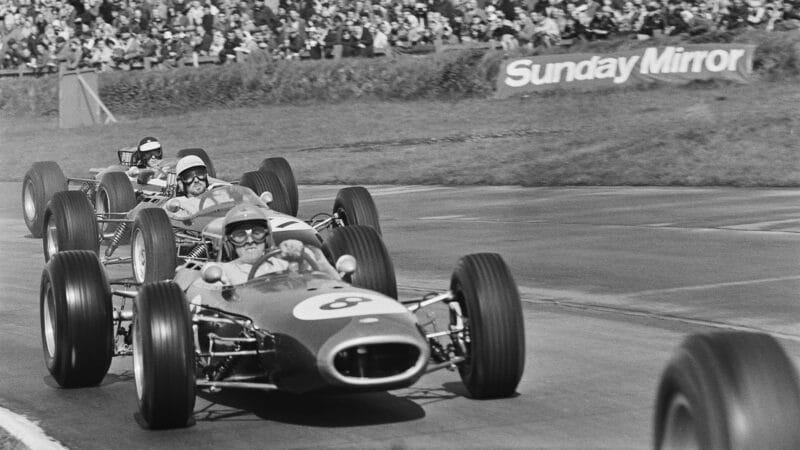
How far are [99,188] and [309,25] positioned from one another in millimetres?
18762

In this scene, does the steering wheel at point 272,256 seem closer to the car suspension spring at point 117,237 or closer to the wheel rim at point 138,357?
the wheel rim at point 138,357

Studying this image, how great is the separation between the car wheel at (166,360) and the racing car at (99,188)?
8.65 metres

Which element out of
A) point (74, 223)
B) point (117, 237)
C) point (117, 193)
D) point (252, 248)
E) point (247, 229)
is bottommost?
point (117, 237)

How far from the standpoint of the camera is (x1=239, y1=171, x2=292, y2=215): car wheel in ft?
51.8

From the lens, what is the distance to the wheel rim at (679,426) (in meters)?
5.27

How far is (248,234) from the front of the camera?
909cm

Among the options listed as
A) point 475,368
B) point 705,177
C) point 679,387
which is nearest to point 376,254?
point 475,368

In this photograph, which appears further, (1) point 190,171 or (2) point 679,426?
(1) point 190,171

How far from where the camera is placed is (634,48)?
27516mm

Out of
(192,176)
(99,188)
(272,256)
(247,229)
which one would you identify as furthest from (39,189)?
(272,256)

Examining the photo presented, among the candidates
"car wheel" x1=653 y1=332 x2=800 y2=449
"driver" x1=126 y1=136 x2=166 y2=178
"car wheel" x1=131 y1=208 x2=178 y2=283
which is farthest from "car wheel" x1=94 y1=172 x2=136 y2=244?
"car wheel" x1=653 y1=332 x2=800 y2=449

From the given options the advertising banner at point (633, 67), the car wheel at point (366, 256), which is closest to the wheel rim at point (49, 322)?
the car wheel at point (366, 256)

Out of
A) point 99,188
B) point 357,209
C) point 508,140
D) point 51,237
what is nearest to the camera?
point 357,209

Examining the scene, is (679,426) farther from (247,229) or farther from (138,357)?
(247,229)
